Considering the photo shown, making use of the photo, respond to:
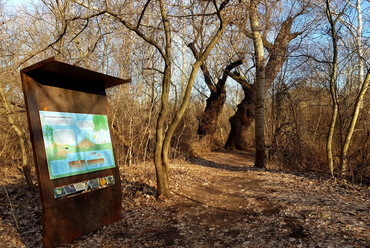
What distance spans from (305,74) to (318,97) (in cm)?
111

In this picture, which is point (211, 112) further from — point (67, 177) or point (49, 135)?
point (49, 135)

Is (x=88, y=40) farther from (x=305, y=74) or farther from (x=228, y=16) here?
(x=305, y=74)

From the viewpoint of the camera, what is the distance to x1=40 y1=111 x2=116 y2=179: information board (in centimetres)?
345

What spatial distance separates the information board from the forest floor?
3.39 feet

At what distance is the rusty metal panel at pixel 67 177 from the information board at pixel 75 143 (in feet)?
0.24

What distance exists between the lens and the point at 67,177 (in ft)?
11.8

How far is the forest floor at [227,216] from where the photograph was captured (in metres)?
3.36

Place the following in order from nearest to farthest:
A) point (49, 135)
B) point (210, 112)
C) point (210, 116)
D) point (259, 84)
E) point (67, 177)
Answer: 1. point (49, 135)
2. point (67, 177)
3. point (259, 84)
4. point (210, 116)
5. point (210, 112)

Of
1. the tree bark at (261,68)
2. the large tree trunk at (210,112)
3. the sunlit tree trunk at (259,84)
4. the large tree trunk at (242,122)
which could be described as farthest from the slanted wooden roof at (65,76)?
the large tree trunk at (242,122)

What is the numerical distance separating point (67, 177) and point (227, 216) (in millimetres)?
2617

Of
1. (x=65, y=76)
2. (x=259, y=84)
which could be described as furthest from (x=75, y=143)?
(x=259, y=84)

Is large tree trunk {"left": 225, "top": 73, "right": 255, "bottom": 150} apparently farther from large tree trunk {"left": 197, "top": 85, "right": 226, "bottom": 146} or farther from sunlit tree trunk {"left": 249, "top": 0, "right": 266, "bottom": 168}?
sunlit tree trunk {"left": 249, "top": 0, "right": 266, "bottom": 168}

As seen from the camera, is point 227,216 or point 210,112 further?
point 210,112

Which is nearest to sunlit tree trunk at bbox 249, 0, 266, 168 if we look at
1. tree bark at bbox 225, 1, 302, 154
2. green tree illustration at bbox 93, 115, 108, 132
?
tree bark at bbox 225, 1, 302, 154
